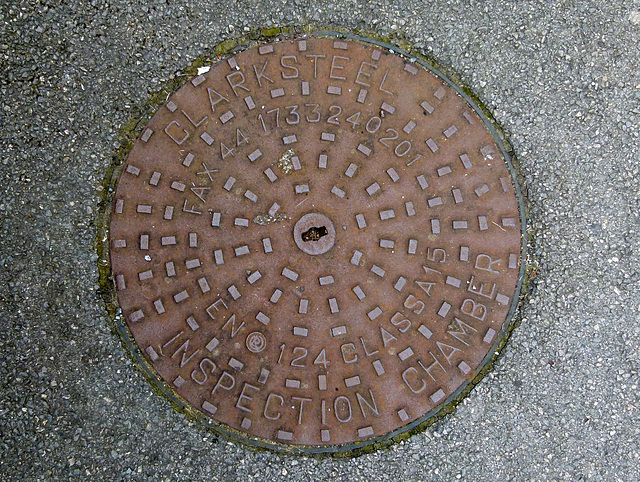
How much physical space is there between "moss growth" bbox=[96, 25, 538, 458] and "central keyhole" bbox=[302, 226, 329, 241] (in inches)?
49.0

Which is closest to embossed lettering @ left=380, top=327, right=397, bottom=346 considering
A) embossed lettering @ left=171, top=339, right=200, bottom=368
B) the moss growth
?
the moss growth

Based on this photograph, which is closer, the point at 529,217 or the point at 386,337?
the point at 386,337

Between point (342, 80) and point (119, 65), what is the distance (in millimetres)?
→ 1434

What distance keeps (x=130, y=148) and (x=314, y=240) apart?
1318mm

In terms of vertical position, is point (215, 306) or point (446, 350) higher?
point (446, 350)

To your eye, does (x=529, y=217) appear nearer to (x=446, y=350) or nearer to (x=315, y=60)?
(x=446, y=350)

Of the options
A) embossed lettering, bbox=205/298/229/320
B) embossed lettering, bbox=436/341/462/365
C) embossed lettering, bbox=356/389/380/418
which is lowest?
embossed lettering, bbox=356/389/380/418

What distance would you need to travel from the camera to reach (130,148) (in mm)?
2754

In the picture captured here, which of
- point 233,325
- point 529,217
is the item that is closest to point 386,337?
point 233,325

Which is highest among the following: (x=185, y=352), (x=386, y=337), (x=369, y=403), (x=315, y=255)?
(x=315, y=255)

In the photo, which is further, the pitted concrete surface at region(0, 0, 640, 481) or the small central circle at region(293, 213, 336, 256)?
the pitted concrete surface at region(0, 0, 640, 481)

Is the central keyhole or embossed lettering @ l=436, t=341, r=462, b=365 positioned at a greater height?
the central keyhole

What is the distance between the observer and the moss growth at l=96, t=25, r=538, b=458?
2.73 meters

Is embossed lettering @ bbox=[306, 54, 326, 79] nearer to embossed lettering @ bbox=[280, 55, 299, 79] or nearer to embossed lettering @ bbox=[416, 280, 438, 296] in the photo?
embossed lettering @ bbox=[280, 55, 299, 79]
